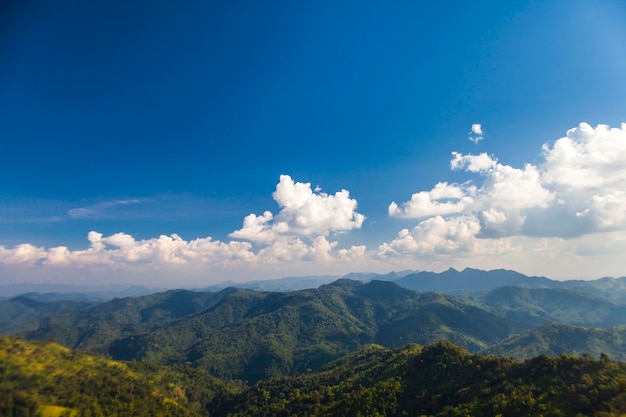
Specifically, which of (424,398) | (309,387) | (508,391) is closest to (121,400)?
(309,387)

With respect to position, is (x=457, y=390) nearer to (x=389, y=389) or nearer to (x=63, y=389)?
(x=389, y=389)

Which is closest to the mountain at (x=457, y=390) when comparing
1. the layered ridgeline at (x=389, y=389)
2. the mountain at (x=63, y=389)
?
the layered ridgeline at (x=389, y=389)

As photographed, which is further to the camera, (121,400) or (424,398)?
(121,400)

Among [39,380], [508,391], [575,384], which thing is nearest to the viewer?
[575,384]

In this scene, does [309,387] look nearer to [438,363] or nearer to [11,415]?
[438,363]

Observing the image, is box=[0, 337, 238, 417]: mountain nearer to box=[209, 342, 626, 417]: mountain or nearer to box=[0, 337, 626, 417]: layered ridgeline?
box=[0, 337, 626, 417]: layered ridgeline

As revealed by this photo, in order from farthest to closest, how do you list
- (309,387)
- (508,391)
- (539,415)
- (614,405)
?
1. (309,387)
2. (508,391)
3. (539,415)
4. (614,405)

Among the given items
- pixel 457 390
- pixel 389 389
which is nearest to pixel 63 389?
pixel 389 389

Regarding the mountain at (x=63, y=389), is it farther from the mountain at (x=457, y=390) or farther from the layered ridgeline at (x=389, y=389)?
the mountain at (x=457, y=390)
